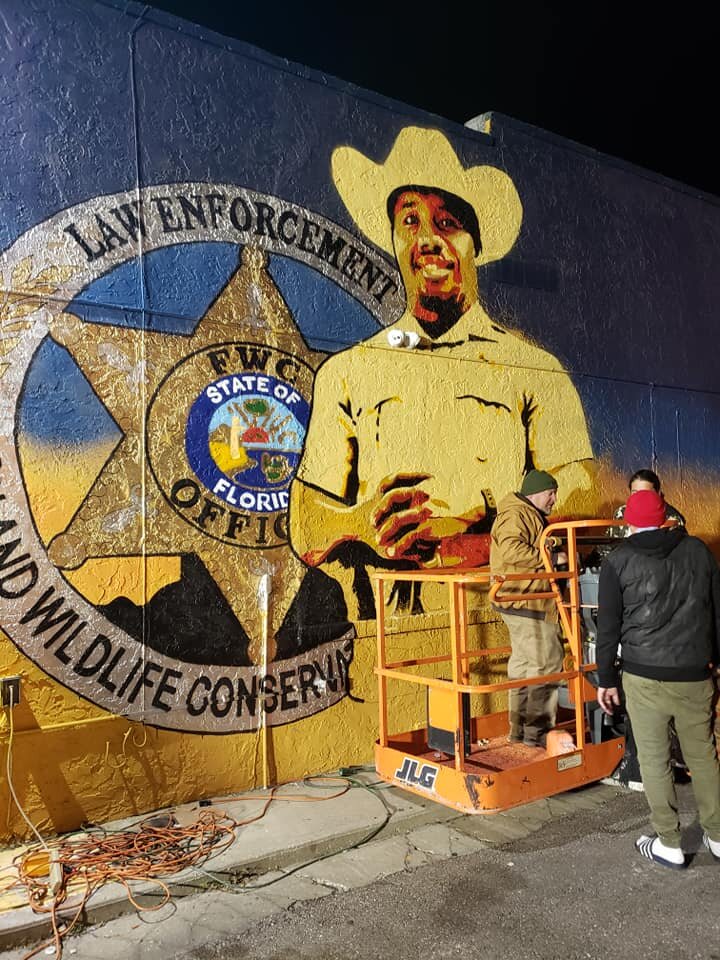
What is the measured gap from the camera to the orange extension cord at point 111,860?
4.16m

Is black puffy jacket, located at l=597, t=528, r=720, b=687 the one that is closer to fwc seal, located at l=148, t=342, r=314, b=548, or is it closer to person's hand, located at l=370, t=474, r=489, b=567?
person's hand, located at l=370, t=474, r=489, b=567

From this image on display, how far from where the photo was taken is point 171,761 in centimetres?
558

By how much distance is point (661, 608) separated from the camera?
4.49m

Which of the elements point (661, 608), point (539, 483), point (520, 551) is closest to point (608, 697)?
point (661, 608)

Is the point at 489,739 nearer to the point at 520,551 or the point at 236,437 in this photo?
the point at 520,551

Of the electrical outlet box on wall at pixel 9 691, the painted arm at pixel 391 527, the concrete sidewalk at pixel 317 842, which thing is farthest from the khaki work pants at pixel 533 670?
the electrical outlet box on wall at pixel 9 691

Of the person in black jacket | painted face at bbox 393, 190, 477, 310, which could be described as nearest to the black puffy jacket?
the person in black jacket

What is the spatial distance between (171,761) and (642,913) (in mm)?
3151

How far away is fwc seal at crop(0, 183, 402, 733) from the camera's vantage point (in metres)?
5.27

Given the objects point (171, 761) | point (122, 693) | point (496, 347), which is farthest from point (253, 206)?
point (171, 761)

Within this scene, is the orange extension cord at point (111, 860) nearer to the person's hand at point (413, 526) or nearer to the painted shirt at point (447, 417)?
the person's hand at point (413, 526)

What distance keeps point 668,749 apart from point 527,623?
68.3 inches

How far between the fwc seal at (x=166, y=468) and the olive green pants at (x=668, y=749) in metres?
2.65

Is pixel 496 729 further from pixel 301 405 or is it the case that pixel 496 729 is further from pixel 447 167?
pixel 447 167
